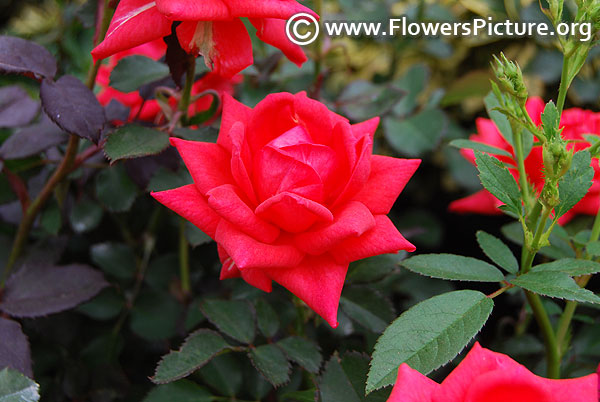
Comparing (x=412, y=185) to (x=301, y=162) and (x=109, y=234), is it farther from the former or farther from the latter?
(x=301, y=162)

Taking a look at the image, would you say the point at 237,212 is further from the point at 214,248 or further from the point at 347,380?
the point at 214,248

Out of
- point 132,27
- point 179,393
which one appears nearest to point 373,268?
point 179,393

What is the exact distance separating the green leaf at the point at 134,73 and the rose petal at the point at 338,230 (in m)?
0.30

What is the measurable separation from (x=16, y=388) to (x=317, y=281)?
27cm

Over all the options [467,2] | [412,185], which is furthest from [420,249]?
[467,2]

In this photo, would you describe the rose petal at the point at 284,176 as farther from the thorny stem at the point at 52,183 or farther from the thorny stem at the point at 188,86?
the thorny stem at the point at 52,183

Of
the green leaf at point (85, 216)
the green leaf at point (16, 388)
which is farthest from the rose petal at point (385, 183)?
the green leaf at point (85, 216)

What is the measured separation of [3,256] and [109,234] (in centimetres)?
18

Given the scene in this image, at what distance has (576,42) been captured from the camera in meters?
0.47

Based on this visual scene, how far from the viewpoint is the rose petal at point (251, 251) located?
445 millimetres

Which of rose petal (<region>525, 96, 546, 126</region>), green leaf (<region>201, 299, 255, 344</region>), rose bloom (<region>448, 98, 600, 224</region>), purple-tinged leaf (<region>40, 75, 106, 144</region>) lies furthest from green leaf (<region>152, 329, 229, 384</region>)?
rose petal (<region>525, 96, 546, 126</region>)

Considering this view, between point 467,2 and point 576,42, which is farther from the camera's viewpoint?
point 467,2

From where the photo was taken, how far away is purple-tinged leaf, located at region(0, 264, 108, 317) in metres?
0.64

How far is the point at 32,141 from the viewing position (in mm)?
692
